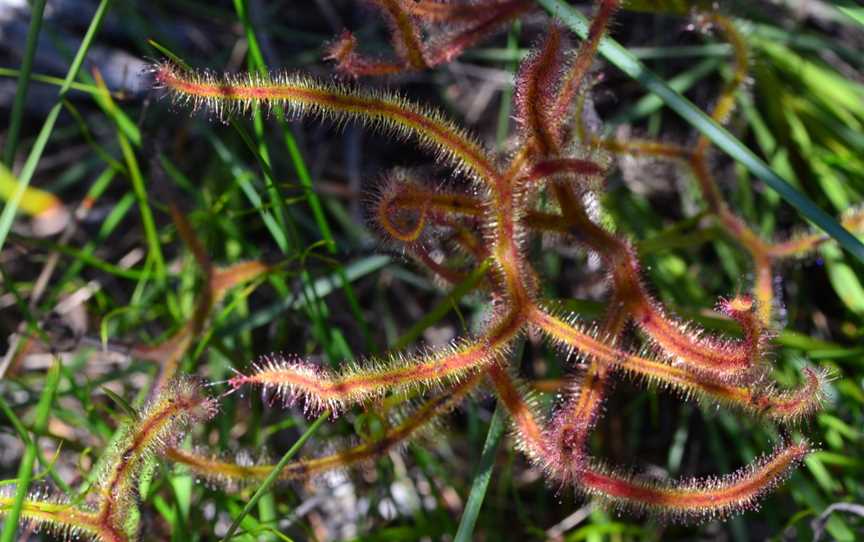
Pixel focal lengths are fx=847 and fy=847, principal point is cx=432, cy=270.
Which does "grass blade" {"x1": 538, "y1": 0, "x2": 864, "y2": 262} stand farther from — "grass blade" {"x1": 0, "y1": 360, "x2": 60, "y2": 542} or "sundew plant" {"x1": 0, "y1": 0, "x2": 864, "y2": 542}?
"grass blade" {"x1": 0, "y1": 360, "x2": 60, "y2": 542}

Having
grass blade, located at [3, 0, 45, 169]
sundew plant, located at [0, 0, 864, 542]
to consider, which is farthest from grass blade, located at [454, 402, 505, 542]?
A: grass blade, located at [3, 0, 45, 169]

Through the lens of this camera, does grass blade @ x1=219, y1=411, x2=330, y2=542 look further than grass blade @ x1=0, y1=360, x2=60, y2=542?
Yes

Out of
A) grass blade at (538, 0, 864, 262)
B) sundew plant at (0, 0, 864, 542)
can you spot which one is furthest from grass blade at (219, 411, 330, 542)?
grass blade at (538, 0, 864, 262)

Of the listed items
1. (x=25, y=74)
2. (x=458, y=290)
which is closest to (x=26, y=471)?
(x=25, y=74)

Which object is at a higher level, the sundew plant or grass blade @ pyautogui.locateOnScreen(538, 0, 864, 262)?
grass blade @ pyautogui.locateOnScreen(538, 0, 864, 262)

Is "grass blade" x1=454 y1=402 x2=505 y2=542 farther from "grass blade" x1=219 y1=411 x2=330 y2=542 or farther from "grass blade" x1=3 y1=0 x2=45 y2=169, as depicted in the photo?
"grass blade" x1=3 y1=0 x2=45 y2=169

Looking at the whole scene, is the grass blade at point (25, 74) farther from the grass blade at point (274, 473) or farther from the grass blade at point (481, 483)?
the grass blade at point (481, 483)

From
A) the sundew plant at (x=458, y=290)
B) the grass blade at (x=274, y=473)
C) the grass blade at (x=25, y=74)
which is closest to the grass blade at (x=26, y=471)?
the sundew plant at (x=458, y=290)

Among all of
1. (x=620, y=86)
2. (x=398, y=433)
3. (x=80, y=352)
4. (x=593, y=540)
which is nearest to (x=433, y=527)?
(x=593, y=540)

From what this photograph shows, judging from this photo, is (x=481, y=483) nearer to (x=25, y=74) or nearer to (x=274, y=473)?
(x=274, y=473)
